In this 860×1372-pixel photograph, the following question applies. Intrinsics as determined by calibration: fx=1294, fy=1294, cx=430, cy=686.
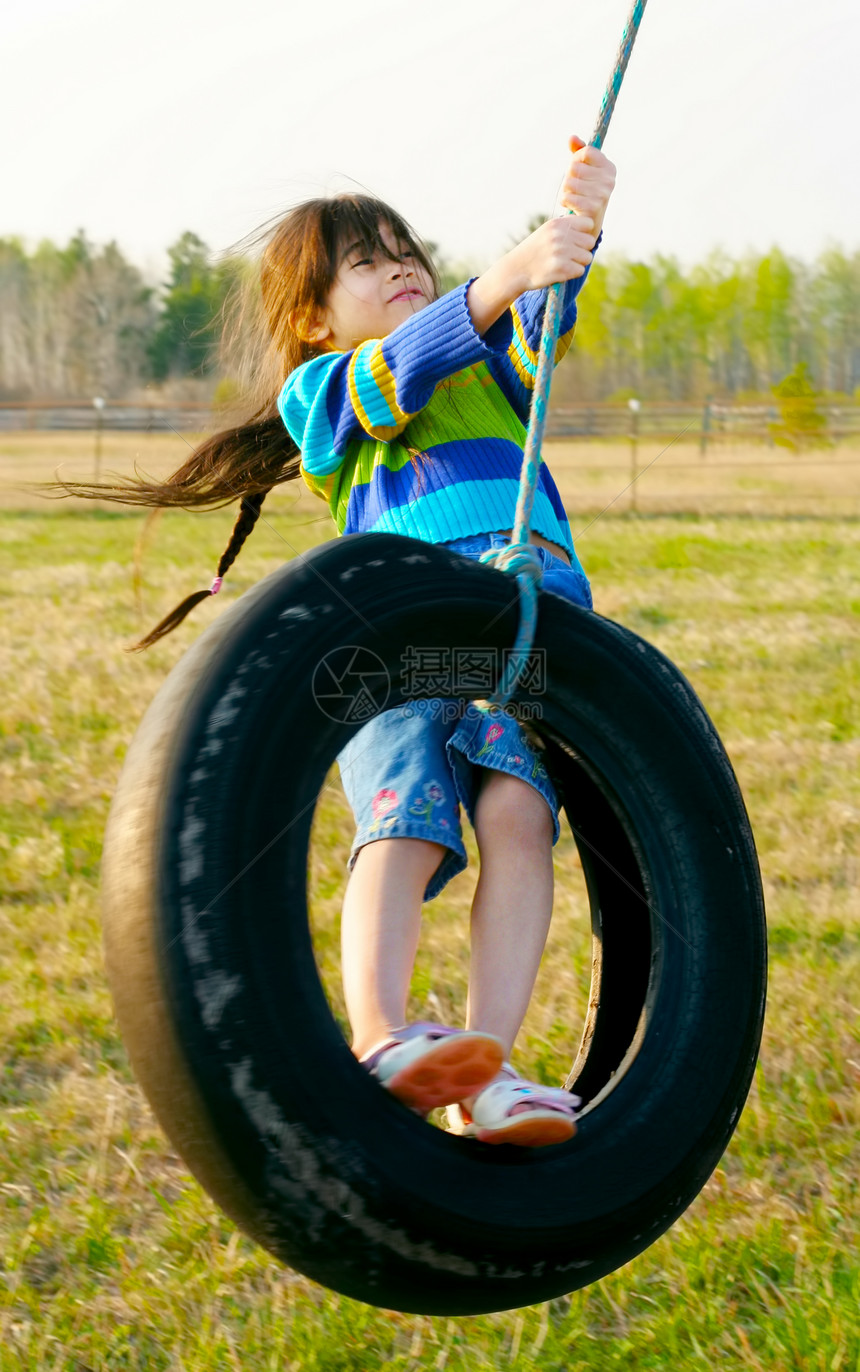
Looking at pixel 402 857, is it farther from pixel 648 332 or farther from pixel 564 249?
pixel 648 332

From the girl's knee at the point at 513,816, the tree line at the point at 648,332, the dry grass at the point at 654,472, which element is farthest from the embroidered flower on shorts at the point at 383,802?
the tree line at the point at 648,332

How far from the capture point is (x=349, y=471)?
2176 millimetres

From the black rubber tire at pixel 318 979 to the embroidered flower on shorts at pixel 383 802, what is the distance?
262mm

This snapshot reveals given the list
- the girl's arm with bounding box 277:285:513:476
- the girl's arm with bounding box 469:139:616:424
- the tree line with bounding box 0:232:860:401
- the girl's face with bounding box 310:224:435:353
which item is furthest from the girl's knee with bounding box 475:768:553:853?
the tree line with bounding box 0:232:860:401

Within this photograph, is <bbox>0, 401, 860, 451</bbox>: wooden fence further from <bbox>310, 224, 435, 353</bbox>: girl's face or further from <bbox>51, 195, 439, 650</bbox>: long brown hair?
<bbox>310, 224, 435, 353</bbox>: girl's face

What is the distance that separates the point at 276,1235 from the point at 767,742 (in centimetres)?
397

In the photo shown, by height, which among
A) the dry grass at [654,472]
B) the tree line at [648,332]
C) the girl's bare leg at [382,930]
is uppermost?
the tree line at [648,332]

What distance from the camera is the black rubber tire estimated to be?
1.34 meters

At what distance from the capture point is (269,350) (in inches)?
98.4

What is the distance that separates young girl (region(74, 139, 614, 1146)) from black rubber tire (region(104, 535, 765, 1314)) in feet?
0.34

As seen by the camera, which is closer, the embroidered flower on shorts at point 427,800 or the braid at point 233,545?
the embroidered flower on shorts at point 427,800

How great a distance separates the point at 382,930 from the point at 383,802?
0.19 m

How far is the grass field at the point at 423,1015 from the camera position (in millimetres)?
1975

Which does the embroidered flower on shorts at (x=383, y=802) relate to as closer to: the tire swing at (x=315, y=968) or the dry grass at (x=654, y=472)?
the tire swing at (x=315, y=968)
